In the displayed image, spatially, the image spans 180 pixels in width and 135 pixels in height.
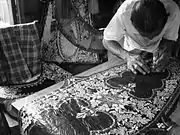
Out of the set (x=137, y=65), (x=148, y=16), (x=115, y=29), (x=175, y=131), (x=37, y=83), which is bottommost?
(x=175, y=131)

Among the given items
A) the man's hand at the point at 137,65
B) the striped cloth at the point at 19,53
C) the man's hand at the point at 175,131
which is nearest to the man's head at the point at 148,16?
the man's hand at the point at 137,65

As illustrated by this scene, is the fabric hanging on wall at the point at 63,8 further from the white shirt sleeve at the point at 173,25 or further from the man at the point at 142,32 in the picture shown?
the white shirt sleeve at the point at 173,25

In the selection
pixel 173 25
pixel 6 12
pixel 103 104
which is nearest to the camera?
pixel 103 104

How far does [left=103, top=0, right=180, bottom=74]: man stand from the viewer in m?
1.39

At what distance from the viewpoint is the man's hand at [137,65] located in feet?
A: 5.12

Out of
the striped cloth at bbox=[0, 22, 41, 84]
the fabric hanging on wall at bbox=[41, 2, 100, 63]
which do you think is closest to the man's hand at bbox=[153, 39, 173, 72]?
the fabric hanging on wall at bbox=[41, 2, 100, 63]

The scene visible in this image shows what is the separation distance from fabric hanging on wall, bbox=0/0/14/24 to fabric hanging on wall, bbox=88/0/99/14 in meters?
0.71

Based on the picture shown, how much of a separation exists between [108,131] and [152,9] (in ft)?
2.39

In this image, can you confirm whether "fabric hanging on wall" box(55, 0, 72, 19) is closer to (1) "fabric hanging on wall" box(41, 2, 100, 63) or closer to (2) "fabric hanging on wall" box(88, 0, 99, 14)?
(1) "fabric hanging on wall" box(41, 2, 100, 63)

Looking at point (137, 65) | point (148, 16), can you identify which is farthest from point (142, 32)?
point (137, 65)

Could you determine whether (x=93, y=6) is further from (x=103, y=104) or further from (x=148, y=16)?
(x=103, y=104)

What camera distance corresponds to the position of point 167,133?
1.20 metres

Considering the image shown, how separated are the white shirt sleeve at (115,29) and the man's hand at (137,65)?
0.75 ft

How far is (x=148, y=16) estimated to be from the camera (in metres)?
1.34
